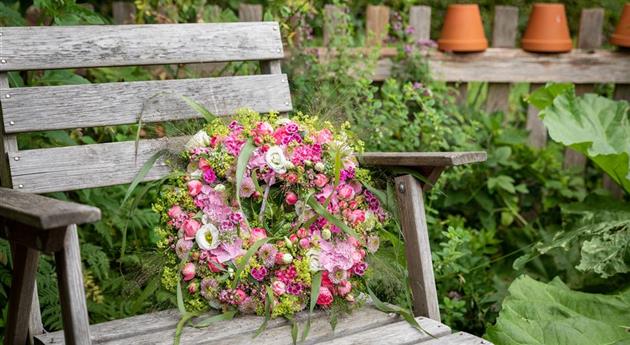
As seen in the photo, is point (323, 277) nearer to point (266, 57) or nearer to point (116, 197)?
point (266, 57)

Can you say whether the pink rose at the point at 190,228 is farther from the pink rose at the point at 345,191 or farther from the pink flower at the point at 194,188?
the pink rose at the point at 345,191

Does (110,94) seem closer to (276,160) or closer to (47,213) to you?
(276,160)

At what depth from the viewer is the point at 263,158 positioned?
200 centimetres

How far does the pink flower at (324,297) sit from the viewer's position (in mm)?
1933

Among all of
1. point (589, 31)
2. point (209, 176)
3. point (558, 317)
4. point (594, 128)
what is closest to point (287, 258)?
point (209, 176)

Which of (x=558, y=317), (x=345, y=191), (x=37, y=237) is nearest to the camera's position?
(x=37, y=237)

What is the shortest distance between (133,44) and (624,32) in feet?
8.36

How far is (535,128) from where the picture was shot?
400 centimetres

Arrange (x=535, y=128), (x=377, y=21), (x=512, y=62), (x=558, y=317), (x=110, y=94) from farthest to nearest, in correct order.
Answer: (x=535, y=128)
(x=512, y=62)
(x=377, y=21)
(x=558, y=317)
(x=110, y=94)

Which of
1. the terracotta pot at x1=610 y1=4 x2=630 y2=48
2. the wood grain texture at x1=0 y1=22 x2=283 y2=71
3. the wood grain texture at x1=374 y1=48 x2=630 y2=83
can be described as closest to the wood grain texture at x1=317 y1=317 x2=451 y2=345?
the wood grain texture at x1=0 y1=22 x2=283 y2=71

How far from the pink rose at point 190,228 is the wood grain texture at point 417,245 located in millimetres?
499

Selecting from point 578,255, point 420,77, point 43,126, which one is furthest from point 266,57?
point 578,255

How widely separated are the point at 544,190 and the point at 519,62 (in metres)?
0.61

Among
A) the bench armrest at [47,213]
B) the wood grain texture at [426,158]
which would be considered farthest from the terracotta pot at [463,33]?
the bench armrest at [47,213]
